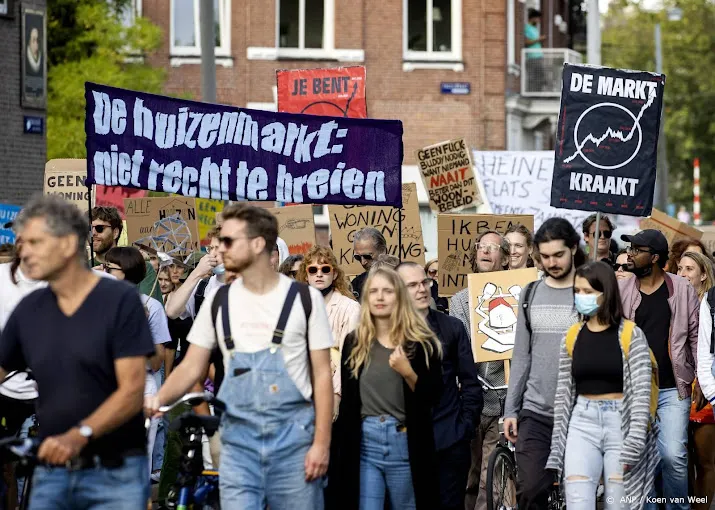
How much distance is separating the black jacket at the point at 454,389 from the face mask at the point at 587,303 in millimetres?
605

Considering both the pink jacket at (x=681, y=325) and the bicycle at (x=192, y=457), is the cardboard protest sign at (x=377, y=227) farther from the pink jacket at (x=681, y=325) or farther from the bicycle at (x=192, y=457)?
the bicycle at (x=192, y=457)

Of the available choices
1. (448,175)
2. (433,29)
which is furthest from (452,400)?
(433,29)

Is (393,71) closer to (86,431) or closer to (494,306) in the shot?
(494,306)

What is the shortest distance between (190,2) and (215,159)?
22390 millimetres

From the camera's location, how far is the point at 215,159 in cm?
1207

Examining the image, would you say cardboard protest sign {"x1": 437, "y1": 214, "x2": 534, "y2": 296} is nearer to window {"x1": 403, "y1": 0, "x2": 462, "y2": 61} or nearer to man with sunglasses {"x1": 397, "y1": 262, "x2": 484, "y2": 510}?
man with sunglasses {"x1": 397, "y1": 262, "x2": 484, "y2": 510}

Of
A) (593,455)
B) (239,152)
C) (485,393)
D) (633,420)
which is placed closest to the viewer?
(633,420)

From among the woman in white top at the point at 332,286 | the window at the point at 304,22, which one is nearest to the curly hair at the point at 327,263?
the woman in white top at the point at 332,286

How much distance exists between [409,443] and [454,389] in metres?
0.63

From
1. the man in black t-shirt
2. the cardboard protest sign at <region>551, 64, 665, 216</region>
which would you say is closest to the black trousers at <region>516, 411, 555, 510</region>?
the man in black t-shirt

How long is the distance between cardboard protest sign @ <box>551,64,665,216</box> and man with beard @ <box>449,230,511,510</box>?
621mm

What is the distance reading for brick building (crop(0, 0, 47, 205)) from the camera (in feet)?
74.1

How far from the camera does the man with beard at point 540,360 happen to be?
8.29 meters

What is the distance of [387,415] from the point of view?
7.35 meters
